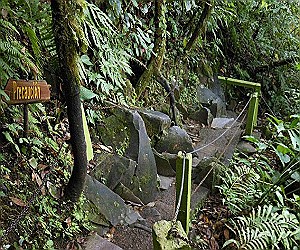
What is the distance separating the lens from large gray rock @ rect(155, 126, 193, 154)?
3926 millimetres

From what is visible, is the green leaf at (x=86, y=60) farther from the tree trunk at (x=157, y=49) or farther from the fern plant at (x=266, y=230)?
the fern plant at (x=266, y=230)

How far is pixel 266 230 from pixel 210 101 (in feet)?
9.95

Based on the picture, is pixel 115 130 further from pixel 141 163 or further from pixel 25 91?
pixel 25 91

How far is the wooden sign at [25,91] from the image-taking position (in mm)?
1856

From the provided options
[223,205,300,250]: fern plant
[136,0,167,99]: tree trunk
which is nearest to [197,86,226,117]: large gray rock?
[136,0,167,99]: tree trunk

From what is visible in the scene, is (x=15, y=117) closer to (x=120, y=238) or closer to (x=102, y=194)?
(x=102, y=194)

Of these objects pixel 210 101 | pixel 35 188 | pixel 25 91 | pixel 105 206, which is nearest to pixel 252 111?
pixel 210 101

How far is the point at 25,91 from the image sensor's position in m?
1.94

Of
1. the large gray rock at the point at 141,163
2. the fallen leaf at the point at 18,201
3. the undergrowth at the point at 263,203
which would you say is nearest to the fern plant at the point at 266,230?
the undergrowth at the point at 263,203

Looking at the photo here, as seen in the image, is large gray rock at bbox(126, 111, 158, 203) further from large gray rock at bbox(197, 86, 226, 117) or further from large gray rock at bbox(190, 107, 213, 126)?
large gray rock at bbox(197, 86, 226, 117)

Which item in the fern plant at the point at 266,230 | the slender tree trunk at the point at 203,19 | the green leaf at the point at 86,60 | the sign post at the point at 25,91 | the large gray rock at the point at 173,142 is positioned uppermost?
the slender tree trunk at the point at 203,19

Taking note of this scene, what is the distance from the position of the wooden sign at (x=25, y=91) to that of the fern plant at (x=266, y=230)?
1.90 meters

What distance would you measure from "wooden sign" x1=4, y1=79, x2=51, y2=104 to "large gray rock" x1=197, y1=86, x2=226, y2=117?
3848 mm

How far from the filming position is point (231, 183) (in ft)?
12.1
